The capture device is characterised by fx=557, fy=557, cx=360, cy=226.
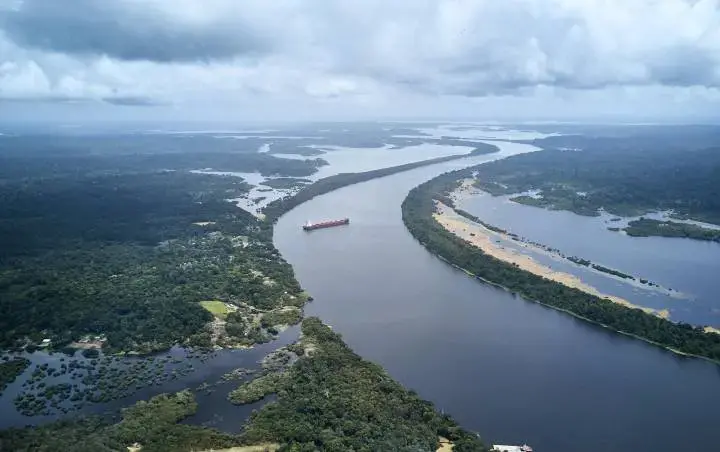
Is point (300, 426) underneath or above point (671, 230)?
above

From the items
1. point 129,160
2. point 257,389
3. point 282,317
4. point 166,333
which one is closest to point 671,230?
point 282,317

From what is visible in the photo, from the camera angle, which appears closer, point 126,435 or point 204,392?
point 126,435

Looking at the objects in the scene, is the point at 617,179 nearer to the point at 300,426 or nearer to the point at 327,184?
the point at 327,184

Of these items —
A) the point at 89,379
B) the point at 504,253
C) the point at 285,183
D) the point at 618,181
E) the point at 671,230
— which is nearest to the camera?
the point at 89,379

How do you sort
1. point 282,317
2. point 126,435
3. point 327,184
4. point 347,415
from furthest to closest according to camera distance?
point 327,184
point 282,317
point 347,415
point 126,435


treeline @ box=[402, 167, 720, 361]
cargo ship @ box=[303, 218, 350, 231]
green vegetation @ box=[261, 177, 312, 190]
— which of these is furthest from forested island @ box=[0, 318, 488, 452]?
green vegetation @ box=[261, 177, 312, 190]

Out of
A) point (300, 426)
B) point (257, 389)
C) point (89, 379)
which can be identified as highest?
point (300, 426)

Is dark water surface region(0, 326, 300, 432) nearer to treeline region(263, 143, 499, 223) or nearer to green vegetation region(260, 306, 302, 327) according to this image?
green vegetation region(260, 306, 302, 327)
